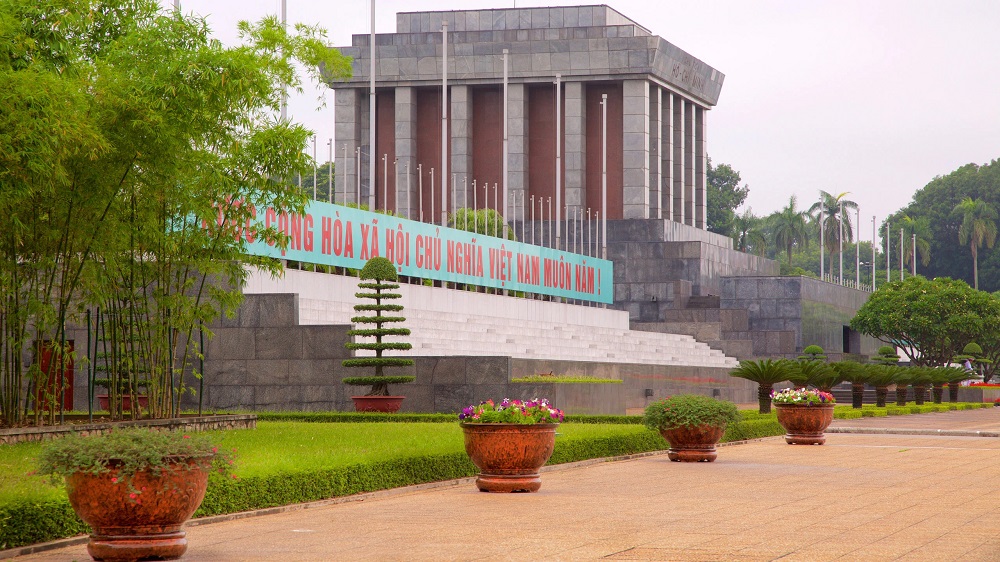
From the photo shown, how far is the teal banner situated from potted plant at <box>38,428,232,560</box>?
16056 mm

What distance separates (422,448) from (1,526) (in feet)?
22.9

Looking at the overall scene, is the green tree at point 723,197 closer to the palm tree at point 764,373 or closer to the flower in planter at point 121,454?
the palm tree at point 764,373

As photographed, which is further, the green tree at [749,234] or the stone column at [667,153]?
the green tree at [749,234]

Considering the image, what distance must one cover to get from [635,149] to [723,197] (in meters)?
45.8

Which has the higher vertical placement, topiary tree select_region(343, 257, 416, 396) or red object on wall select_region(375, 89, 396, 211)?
red object on wall select_region(375, 89, 396, 211)

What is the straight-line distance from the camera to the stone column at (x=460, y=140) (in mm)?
60312

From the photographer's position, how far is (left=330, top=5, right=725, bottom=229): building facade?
193ft

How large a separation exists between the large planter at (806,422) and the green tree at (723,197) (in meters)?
77.5

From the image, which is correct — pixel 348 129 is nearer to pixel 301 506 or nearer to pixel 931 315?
pixel 931 315

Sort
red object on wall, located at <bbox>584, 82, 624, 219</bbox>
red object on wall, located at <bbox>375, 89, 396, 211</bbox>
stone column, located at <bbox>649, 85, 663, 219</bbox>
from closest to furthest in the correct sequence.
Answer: red object on wall, located at <bbox>584, 82, 624, 219</bbox>
stone column, located at <bbox>649, 85, 663, 219</bbox>
red object on wall, located at <bbox>375, 89, 396, 211</bbox>

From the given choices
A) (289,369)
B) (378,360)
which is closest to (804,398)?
(378,360)

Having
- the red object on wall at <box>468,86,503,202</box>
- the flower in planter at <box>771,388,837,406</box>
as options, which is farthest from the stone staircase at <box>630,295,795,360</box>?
the flower in planter at <box>771,388,837,406</box>

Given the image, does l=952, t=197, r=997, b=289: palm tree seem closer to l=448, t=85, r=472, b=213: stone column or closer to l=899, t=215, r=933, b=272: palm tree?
l=899, t=215, r=933, b=272: palm tree

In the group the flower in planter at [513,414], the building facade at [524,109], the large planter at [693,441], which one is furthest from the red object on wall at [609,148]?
the flower in planter at [513,414]
